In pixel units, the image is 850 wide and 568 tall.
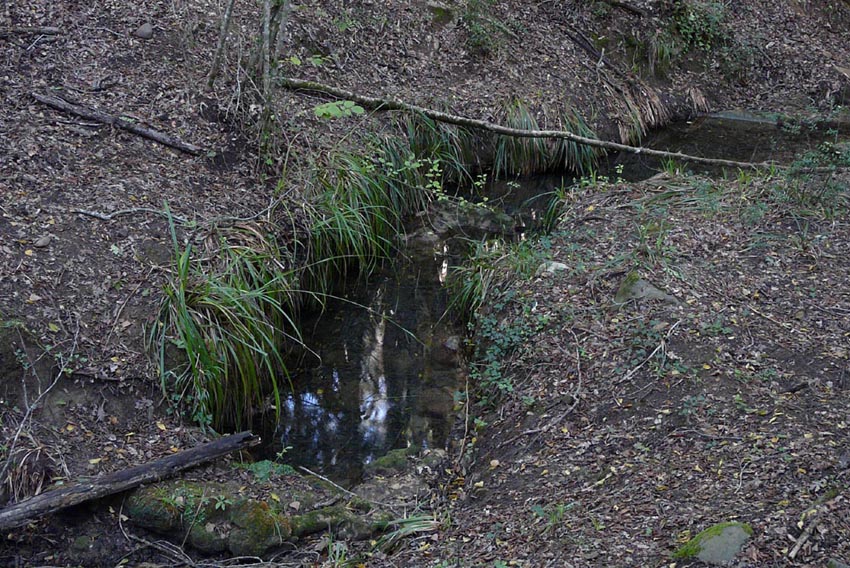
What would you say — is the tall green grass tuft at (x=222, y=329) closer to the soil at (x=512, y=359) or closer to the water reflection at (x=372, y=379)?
the soil at (x=512, y=359)

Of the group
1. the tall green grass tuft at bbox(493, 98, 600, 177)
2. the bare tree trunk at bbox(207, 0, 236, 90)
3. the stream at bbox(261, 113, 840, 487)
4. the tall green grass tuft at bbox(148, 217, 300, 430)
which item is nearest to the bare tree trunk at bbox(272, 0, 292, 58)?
the bare tree trunk at bbox(207, 0, 236, 90)

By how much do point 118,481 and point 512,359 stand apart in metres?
2.53

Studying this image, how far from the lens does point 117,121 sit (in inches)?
243

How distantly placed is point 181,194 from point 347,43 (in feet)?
11.1

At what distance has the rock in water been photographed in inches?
277

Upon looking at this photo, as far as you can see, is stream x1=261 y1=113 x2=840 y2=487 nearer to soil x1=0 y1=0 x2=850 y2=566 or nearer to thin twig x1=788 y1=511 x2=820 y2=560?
soil x1=0 y1=0 x2=850 y2=566

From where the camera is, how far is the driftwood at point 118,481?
12.3 ft

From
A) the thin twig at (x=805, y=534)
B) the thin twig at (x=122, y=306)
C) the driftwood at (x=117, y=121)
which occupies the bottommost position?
the thin twig at (x=122, y=306)

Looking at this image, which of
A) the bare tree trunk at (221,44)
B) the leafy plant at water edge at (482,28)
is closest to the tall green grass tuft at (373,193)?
the bare tree trunk at (221,44)

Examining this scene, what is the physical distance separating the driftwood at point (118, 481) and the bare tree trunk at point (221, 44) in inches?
136

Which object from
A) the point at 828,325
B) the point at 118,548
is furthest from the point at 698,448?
the point at 118,548

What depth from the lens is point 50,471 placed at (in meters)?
4.08

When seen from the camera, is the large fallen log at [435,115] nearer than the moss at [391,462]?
No

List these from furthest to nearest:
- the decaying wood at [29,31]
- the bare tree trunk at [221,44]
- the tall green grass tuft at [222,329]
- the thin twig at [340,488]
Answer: the decaying wood at [29,31]
the bare tree trunk at [221,44]
the tall green grass tuft at [222,329]
the thin twig at [340,488]
